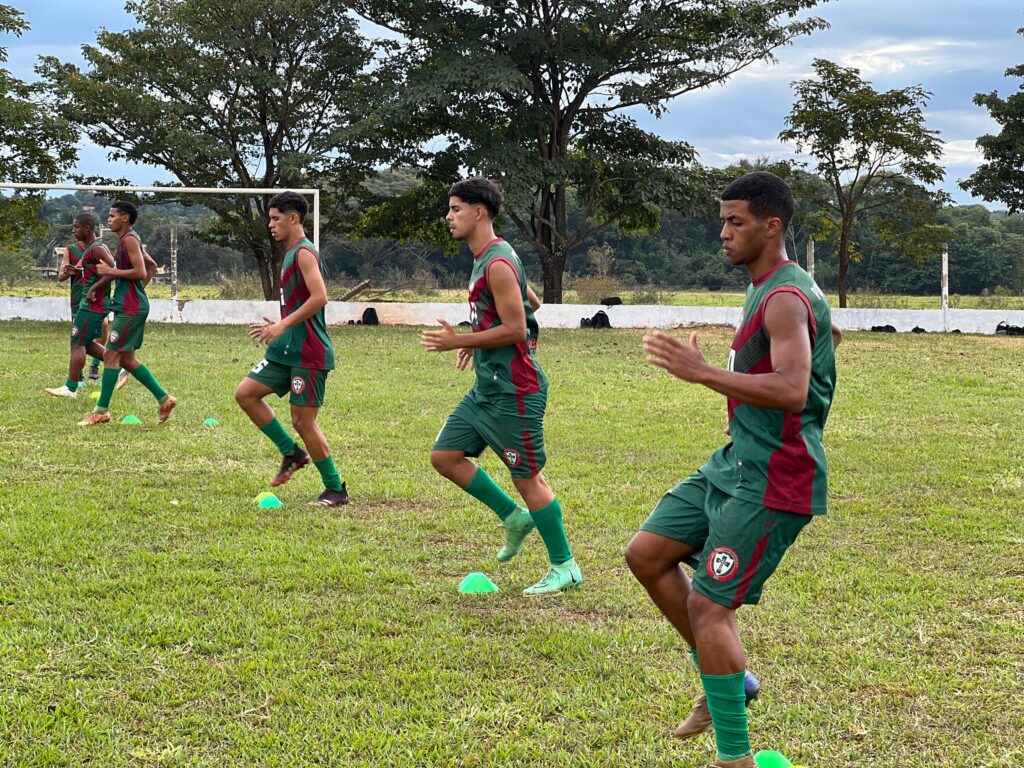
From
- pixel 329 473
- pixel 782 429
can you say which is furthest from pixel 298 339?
pixel 782 429

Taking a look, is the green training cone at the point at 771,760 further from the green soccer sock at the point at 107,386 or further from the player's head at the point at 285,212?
the green soccer sock at the point at 107,386

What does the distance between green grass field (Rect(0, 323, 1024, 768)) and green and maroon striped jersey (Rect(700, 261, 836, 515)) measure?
0.91 m

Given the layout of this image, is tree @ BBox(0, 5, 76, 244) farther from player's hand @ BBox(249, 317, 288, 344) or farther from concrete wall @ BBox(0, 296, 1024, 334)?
player's hand @ BBox(249, 317, 288, 344)

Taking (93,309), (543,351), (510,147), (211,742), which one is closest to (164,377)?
(93,309)

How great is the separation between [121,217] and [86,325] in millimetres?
1836

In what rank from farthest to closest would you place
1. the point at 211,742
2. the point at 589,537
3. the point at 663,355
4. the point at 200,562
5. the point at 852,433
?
the point at 852,433 < the point at 589,537 < the point at 200,562 < the point at 211,742 < the point at 663,355

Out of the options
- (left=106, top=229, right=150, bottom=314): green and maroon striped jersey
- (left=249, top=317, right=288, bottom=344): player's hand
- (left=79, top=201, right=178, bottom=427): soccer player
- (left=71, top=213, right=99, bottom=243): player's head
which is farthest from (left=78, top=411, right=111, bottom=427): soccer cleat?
(left=249, top=317, right=288, bottom=344): player's hand

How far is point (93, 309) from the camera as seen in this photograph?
10.8 m

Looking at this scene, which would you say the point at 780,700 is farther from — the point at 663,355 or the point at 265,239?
the point at 265,239

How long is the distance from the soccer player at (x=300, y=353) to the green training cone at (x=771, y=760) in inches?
158

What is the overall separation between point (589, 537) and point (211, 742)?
302 cm

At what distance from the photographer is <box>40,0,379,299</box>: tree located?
26.0 meters

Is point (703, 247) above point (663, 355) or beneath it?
above

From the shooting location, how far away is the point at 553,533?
5.08 m
